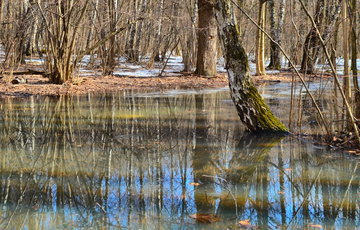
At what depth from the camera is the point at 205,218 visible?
3795 millimetres

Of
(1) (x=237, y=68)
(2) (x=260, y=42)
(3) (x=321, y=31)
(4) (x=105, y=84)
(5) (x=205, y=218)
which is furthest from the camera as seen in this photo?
(2) (x=260, y=42)

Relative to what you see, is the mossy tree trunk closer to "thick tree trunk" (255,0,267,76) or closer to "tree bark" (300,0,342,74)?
"tree bark" (300,0,342,74)

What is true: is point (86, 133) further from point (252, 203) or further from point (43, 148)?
point (252, 203)

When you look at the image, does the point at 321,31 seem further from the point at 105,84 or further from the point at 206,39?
the point at 206,39

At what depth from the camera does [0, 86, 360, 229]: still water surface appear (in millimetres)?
3844

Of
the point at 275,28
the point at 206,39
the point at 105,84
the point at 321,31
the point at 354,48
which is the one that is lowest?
the point at 105,84

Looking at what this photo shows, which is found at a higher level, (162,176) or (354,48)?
(354,48)

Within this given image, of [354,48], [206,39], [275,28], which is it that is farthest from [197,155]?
[275,28]

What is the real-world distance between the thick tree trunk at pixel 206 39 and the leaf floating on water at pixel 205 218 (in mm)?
14692

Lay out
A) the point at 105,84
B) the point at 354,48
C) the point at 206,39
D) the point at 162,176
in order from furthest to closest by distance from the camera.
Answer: the point at 206,39 < the point at 105,84 < the point at 354,48 < the point at 162,176

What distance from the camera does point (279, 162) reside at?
19.3ft

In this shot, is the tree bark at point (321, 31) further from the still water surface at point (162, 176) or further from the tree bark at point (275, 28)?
the tree bark at point (275, 28)

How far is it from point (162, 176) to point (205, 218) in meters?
1.37

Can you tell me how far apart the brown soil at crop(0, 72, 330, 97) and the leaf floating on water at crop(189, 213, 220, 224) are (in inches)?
394
